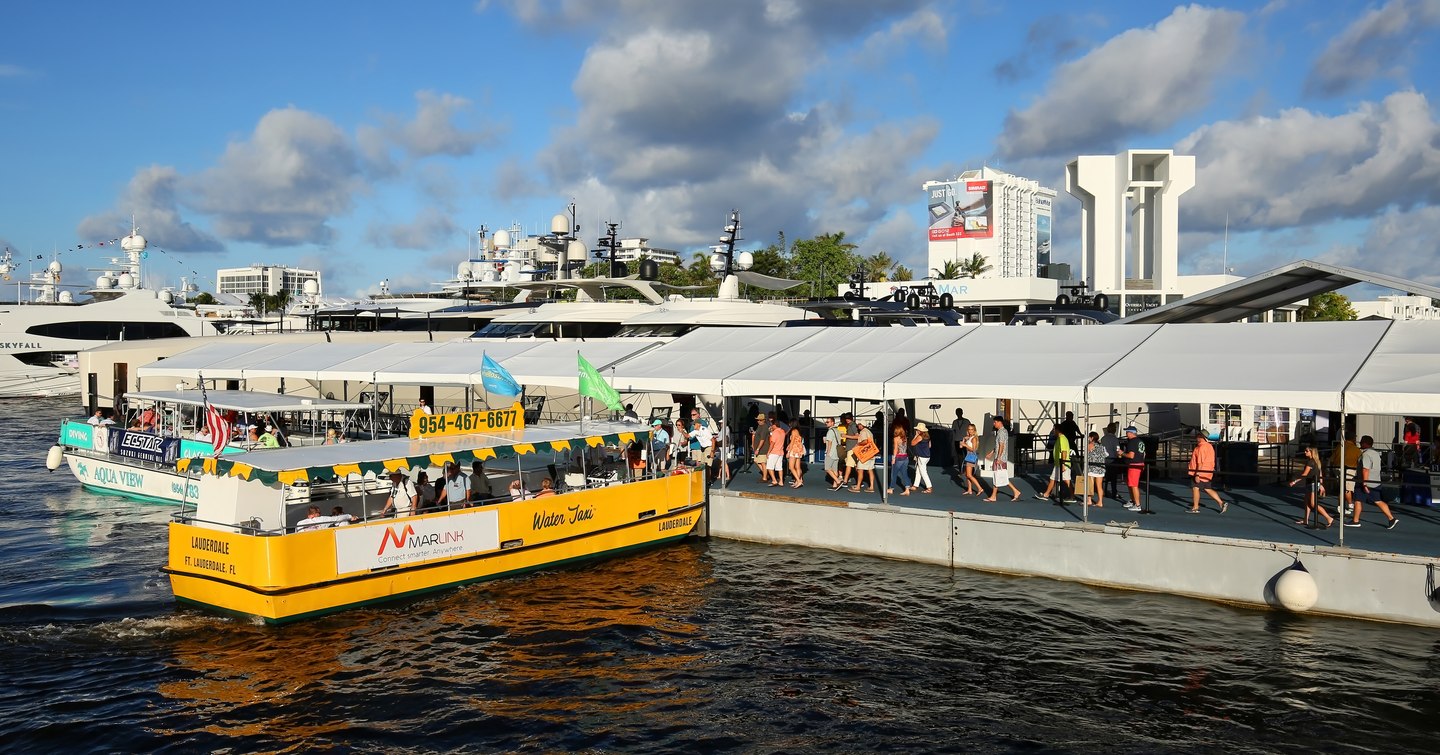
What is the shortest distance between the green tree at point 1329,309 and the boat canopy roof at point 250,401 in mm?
82891

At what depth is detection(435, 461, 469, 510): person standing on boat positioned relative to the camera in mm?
18156

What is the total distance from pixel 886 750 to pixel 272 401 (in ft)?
70.3

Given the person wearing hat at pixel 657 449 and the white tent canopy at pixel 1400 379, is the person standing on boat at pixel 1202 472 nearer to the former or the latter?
the white tent canopy at pixel 1400 379

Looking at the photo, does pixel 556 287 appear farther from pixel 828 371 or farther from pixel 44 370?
pixel 44 370

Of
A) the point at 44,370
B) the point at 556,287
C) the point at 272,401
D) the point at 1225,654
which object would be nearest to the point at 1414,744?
the point at 1225,654

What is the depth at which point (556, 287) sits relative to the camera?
166 feet

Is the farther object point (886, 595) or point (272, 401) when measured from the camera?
point (272, 401)

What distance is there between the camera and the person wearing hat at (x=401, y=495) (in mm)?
17906

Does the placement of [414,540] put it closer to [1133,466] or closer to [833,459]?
[833,459]

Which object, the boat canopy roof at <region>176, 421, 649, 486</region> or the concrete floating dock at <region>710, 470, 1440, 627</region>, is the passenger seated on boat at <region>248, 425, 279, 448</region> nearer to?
the boat canopy roof at <region>176, 421, 649, 486</region>

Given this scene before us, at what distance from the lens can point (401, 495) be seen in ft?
59.9

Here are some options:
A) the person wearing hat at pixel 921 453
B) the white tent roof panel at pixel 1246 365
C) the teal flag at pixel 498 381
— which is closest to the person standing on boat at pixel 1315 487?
the white tent roof panel at pixel 1246 365

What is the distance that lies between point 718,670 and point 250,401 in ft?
61.9

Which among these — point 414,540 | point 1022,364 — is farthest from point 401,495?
point 1022,364
